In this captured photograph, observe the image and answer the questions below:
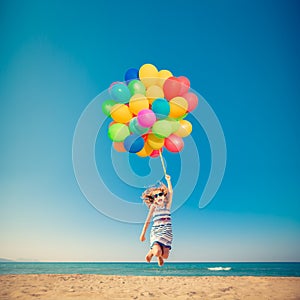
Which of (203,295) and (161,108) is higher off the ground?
(161,108)

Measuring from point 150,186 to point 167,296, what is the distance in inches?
197

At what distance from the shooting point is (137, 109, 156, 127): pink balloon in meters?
3.89

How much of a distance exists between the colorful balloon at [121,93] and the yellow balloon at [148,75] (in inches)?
11.4

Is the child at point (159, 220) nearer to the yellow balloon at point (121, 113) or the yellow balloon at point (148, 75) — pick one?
the yellow balloon at point (121, 113)

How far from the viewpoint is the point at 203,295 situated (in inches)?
328

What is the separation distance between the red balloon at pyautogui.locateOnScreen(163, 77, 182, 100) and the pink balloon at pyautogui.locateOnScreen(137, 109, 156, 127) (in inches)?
18.1

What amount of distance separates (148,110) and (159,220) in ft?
4.53

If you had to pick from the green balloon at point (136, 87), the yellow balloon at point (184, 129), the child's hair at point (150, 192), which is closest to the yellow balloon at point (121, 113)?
the green balloon at point (136, 87)

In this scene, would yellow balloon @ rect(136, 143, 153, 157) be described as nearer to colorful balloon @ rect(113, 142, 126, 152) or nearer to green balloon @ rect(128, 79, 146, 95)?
colorful balloon @ rect(113, 142, 126, 152)

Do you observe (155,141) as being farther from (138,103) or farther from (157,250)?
(157,250)

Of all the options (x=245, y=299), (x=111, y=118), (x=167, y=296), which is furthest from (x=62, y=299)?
(x=111, y=118)

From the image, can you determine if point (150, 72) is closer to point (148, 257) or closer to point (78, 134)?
point (78, 134)

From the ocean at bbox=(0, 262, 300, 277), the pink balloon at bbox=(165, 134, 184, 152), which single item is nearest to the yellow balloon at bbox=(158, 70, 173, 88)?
the pink balloon at bbox=(165, 134, 184, 152)

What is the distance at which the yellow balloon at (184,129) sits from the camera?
14.3 ft
